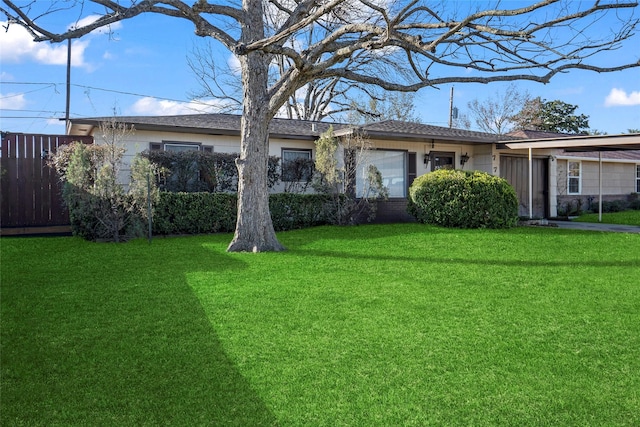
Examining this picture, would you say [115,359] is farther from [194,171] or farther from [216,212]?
[194,171]

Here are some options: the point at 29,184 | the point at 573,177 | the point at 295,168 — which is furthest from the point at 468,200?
the point at 573,177

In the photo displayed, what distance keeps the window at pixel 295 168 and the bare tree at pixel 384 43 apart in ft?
14.1

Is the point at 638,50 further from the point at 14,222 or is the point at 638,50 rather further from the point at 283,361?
the point at 14,222

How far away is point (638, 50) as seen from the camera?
869 centimetres

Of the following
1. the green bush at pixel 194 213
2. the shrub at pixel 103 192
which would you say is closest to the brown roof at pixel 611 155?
the green bush at pixel 194 213

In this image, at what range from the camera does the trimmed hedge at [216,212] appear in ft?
36.0

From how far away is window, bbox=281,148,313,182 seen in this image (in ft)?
45.1

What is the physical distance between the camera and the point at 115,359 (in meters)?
3.68

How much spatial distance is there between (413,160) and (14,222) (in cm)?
1121

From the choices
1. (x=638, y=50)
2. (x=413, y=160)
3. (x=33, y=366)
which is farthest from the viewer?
(x=413, y=160)

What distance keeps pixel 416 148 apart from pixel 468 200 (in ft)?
14.1

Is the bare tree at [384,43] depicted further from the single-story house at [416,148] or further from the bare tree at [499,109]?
the bare tree at [499,109]

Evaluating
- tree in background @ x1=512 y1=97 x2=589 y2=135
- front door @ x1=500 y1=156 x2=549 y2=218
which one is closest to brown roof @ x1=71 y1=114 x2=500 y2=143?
front door @ x1=500 y1=156 x2=549 y2=218

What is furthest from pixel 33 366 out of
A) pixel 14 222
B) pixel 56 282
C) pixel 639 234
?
pixel 639 234
